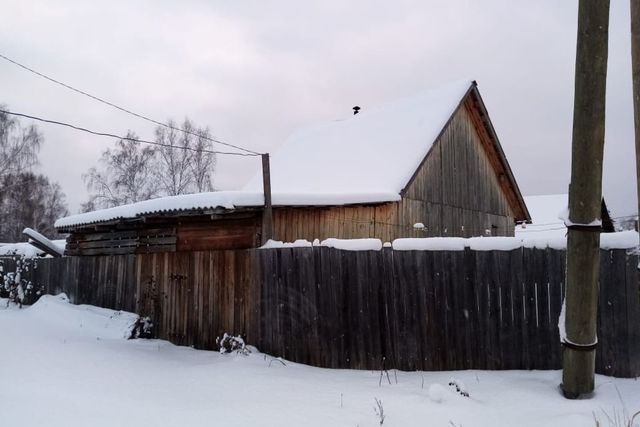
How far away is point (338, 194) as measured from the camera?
399 inches

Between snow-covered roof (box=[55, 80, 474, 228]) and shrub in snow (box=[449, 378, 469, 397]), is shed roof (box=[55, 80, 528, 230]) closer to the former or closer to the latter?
snow-covered roof (box=[55, 80, 474, 228])

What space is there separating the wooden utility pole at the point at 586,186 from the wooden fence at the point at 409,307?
3.63 feet

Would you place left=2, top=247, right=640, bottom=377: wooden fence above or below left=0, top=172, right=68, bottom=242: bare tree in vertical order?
below

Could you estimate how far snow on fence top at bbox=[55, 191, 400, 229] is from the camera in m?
7.88

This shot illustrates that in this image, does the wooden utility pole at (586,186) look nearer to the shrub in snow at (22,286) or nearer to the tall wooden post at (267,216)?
the tall wooden post at (267,216)

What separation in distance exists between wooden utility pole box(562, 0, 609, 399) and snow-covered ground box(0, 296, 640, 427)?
662 mm

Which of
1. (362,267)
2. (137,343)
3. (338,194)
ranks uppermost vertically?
(338,194)

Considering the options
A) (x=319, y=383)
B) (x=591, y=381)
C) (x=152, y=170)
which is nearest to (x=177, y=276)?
(x=319, y=383)

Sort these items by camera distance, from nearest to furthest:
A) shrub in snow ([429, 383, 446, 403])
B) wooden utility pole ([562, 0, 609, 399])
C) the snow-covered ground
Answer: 1. wooden utility pole ([562, 0, 609, 399])
2. the snow-covered ground
3. shrub in snow ([429, 383, 446, 403])

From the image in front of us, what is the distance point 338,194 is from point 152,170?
2540 centimetres

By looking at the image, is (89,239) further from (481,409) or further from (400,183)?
(481,409)

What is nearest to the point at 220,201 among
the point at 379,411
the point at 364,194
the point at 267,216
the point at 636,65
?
the point at 267,216

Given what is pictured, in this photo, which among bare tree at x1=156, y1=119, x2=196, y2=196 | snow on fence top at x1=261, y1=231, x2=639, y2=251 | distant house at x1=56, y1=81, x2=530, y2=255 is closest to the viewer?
snow on fence top at x1=261, y1=231, x2=639, y2=251

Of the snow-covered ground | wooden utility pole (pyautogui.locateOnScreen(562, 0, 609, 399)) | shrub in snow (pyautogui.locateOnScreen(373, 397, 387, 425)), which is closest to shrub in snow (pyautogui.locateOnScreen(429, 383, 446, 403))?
the snow-covered ground
